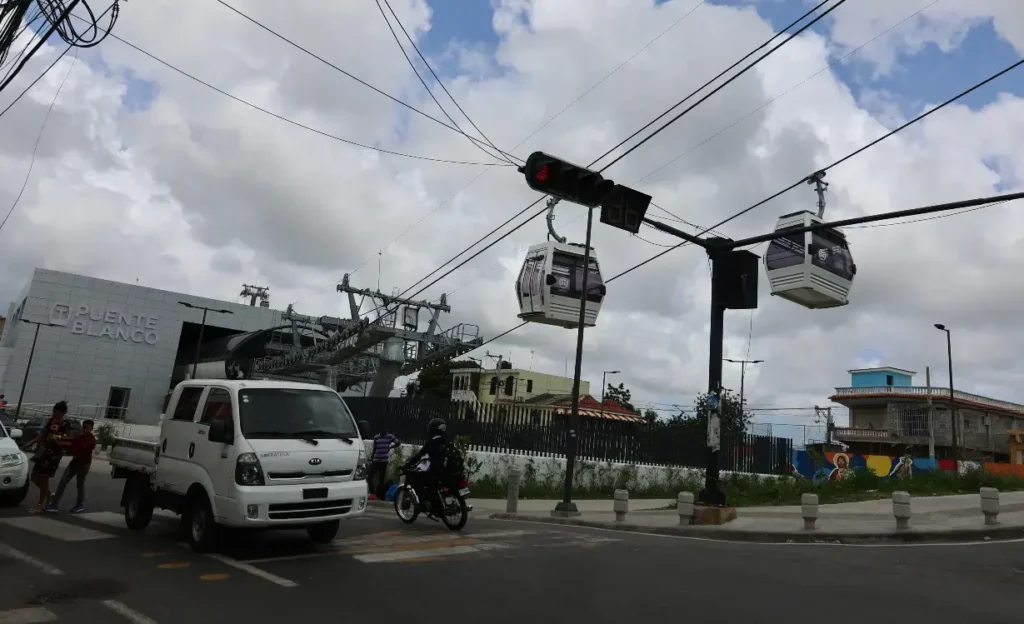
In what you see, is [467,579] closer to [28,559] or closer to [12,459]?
[28,559]

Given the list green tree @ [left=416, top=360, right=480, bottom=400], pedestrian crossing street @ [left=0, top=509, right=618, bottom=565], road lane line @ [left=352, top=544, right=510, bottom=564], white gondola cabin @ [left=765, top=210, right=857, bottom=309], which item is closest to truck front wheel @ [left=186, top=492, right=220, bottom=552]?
pedestrian crossing street @ [left=0, top=509, right=618, bottom=565]

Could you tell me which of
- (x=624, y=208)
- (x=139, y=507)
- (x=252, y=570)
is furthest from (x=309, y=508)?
(x=624, y=208)

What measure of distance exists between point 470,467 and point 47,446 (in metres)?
11.7

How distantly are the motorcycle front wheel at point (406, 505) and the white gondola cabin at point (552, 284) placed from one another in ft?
20.1

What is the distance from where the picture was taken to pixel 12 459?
460 inches

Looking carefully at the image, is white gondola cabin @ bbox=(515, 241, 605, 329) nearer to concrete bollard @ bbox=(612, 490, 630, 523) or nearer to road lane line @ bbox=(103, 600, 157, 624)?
concrete bollard @ bbox=(612, 490, 630, 523)

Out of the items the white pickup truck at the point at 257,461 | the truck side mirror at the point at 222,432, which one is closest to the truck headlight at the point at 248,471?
the white pickup truck at the point at 257,461

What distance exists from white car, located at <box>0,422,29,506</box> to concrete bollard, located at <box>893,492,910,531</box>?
14935mm

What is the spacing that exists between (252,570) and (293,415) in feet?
6.34

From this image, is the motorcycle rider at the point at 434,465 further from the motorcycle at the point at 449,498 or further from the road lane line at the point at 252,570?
the road lane line at the point at 252,570

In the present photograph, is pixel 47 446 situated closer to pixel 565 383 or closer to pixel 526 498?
pixel 526 498

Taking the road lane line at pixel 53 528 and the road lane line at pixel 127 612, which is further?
the road lane line at pixel 53 528

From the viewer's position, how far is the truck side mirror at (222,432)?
8258 millimetres

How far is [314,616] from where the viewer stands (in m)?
5.89
